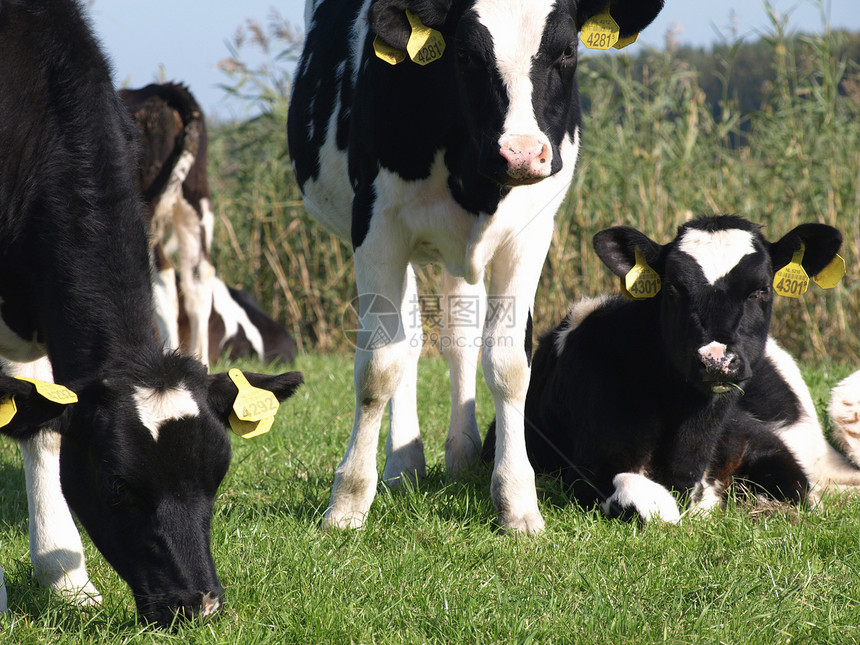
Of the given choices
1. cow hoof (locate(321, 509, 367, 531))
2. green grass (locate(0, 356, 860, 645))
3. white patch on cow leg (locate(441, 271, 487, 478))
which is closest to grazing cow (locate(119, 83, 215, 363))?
white patch on cow leg (locate(441, 271, 487, 478))

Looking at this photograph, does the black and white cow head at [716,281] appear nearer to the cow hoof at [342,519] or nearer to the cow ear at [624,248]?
the cow ear at [624,248]

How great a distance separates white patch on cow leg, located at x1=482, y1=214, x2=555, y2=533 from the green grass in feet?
0.58

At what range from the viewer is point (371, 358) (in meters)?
4.21

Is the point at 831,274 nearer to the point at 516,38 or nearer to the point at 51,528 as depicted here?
the point at 516,38

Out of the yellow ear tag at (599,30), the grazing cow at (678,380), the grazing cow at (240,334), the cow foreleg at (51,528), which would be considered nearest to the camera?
the cow foreleg at (51,528)

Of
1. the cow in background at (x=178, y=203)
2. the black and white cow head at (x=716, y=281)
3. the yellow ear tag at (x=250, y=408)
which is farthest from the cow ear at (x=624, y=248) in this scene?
the cow in background at (x=178, y=203)

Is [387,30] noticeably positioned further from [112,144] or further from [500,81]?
[112,144]

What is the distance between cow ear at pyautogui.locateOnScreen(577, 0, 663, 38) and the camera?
156 inches

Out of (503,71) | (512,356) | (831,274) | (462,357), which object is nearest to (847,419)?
(831,274)

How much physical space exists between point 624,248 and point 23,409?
2920 mm

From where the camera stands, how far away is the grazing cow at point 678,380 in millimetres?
4270

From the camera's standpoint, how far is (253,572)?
3402 mm

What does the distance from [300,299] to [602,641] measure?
8102 mm

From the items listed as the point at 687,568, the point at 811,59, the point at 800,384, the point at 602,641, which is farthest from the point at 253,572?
the point at 811,59
